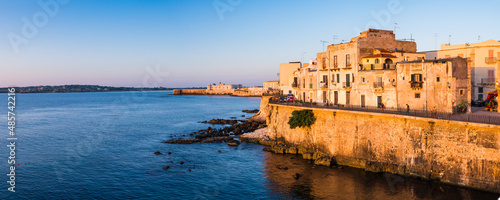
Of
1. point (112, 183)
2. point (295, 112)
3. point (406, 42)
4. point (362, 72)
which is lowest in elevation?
point (112, 183)

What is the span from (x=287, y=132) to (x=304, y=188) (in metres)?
14.3

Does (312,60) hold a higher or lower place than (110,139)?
higher

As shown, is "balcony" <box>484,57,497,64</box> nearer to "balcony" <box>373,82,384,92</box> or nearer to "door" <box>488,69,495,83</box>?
"door" <box>488,69,495,83</box>

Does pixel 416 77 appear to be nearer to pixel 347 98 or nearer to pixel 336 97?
pixel 347 98

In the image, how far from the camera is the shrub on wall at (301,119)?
1416 inches

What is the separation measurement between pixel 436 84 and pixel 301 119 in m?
13.7

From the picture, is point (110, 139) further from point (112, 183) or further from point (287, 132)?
point (287, 132)

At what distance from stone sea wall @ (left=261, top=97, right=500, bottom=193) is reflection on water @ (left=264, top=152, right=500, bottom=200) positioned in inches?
36.5

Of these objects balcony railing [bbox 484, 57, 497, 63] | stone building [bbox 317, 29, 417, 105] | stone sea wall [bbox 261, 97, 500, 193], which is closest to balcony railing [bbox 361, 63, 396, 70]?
stone building [bbox 317, 29, 417, 105]

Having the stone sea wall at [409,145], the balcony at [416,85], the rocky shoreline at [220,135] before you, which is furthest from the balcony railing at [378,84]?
the rocky shoreline at [220,135]

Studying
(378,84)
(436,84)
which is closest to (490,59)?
(436,84)

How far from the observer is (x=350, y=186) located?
25.8m

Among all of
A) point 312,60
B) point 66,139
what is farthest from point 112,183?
point 312,60

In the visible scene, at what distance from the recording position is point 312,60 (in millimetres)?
55594
